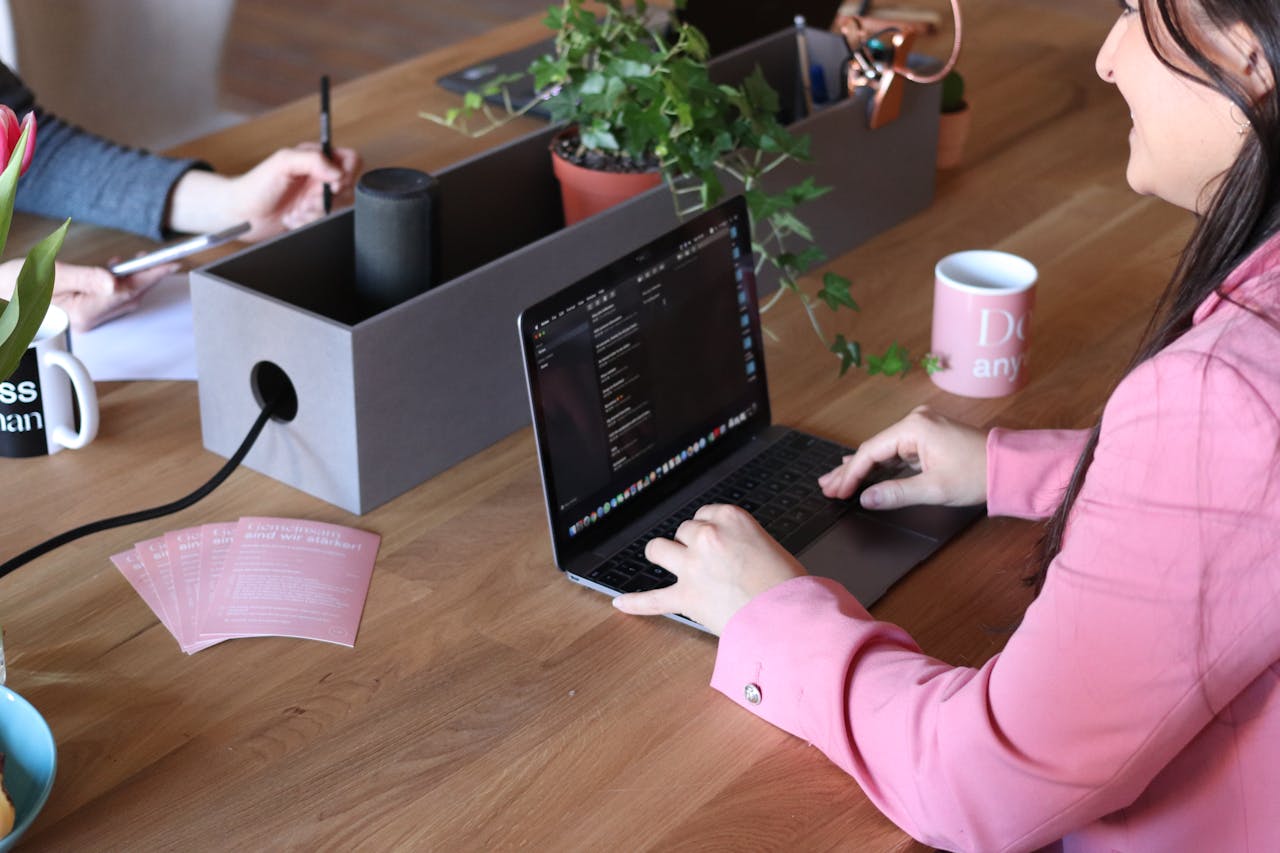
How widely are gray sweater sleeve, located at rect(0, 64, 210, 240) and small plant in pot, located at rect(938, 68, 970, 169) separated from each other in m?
0.90

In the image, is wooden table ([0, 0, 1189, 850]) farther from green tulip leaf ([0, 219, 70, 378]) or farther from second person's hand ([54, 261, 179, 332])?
green tulip leaf ([0, 219, 70, 378])

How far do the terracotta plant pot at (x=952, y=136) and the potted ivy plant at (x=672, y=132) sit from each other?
0.40 meters

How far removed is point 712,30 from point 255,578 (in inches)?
42.1

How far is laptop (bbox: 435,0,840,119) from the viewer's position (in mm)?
1852

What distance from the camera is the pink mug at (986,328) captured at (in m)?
1.35

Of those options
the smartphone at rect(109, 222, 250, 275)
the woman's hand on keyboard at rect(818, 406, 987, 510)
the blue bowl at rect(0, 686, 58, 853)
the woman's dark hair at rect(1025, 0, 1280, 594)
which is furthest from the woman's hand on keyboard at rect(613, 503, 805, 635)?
the smartphone at rect(109, 222, 250, 275)

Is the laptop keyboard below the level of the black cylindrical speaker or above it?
below

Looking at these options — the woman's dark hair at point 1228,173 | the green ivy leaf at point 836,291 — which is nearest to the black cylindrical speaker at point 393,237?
the green ivy leaf at point 836,291

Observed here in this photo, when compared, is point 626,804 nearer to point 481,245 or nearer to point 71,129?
point 481,245

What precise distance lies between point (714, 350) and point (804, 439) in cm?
13

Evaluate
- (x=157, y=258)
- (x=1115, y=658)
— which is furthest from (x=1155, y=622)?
(x=157, y=258)

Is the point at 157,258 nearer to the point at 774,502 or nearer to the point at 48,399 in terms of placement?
the point at 48,399

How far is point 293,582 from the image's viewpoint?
1084 millimetres

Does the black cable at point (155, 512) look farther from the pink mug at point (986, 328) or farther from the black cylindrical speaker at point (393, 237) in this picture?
the pink mug at point (986, 328)
